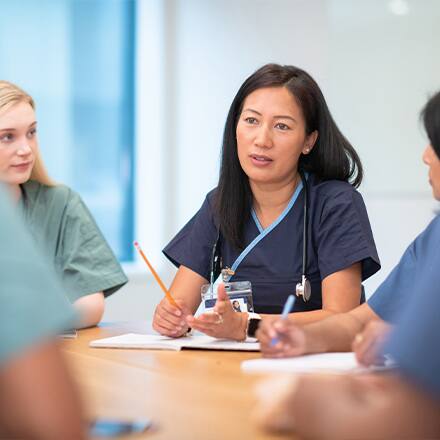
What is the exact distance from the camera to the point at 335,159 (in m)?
2.59

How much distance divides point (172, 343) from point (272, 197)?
26.3 inches

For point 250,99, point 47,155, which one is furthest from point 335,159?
point 47,155

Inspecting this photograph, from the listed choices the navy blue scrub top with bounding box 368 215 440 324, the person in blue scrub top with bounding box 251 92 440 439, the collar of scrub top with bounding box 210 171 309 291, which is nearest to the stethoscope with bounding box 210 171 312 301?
the collar of scrub top with bounding box 210 171 309 291

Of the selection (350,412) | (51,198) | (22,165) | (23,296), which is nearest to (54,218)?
(51,198)

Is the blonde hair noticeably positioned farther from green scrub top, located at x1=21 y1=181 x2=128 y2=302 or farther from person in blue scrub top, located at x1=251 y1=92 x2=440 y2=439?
person in blue scrub top, located at x1=251 y1=92 x2=440 y2=439

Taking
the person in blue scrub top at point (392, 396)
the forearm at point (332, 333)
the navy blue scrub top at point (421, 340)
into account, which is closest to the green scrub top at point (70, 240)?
the forearm at point (332, 333)

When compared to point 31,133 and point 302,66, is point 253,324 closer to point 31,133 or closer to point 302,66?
point 31,133

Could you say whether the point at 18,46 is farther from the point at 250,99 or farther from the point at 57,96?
the point at 250,99

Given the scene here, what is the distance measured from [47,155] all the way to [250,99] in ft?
9.59

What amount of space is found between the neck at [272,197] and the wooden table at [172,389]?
676 mm

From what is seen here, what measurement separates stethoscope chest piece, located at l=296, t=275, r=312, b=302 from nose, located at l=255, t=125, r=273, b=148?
40 centimetres

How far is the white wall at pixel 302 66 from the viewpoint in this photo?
4.41 meters

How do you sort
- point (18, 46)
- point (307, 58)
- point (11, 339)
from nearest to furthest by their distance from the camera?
point (11, 339) < point (307, 58) < point (18, 46)

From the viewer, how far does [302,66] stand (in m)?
4.77
